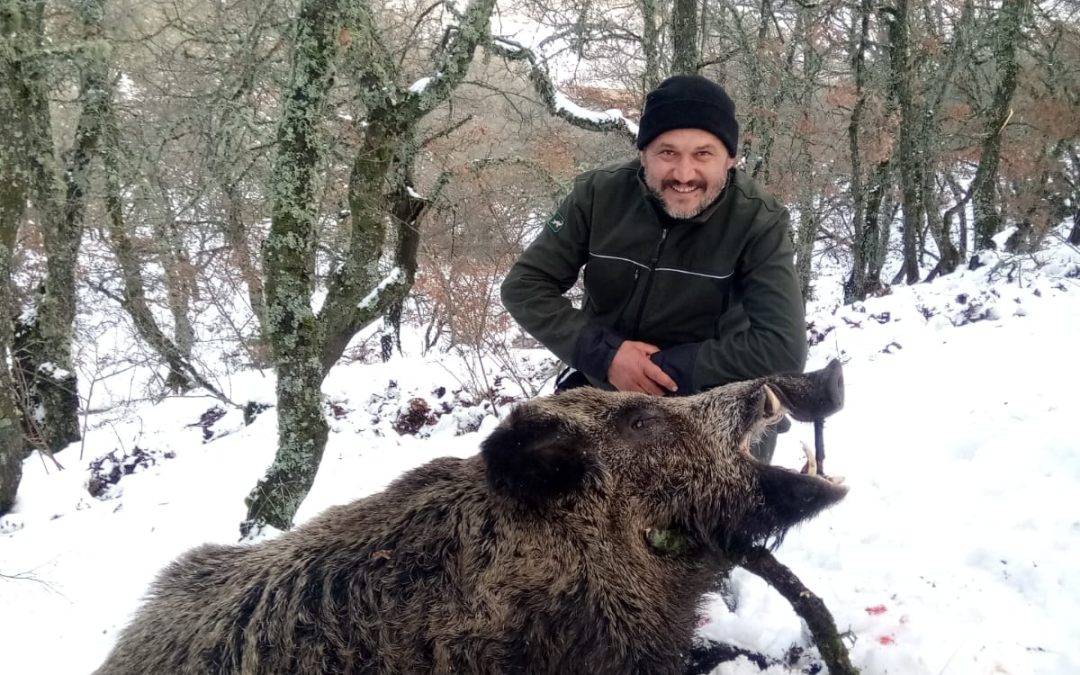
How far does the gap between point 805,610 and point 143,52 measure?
10.7m

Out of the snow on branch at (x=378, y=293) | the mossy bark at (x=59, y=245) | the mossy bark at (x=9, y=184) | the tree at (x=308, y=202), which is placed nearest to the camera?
the tree at (x=308, y=202)

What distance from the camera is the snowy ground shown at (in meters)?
2.71

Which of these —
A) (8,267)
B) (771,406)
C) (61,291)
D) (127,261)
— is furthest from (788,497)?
(127,261)

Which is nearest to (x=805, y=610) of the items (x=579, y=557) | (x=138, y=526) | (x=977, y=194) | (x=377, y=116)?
(x=579, y=557)

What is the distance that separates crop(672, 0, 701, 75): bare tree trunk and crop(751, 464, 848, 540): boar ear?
5503 mm

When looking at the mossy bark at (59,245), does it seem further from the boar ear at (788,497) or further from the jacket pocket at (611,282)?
the boar ear at (788,497)

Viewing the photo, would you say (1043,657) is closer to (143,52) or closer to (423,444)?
(423,444)

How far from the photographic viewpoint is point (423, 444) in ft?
22.7

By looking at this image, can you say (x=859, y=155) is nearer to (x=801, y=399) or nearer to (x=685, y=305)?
(x=685, y=305)

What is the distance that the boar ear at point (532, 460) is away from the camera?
210 centimetres

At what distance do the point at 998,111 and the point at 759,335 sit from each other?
43.0ft

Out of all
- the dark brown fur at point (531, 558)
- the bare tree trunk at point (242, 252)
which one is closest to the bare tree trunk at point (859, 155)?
the bare tree trunk at point (242, 252)

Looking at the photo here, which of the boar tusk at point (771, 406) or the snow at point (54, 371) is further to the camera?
the snow at point (54, 371)

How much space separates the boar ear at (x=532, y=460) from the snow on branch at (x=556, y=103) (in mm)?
5923
